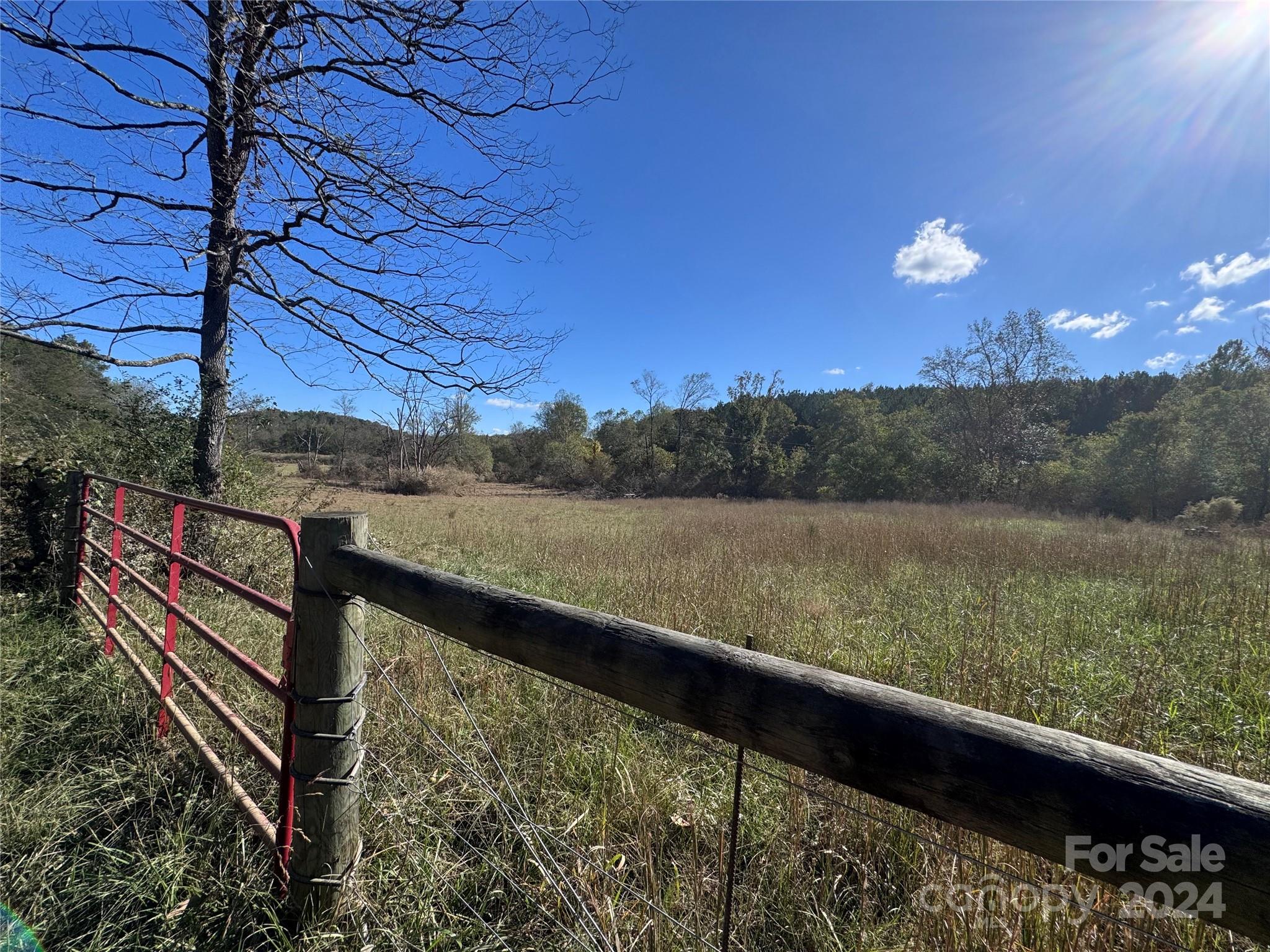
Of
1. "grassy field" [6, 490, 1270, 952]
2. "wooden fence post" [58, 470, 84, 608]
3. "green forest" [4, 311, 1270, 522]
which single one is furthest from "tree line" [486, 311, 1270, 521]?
"wooden fence post" [58, 470, 84, 608]

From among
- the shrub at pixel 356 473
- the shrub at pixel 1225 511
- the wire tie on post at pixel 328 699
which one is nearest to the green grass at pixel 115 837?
the wire tie on post at pixel 328 699

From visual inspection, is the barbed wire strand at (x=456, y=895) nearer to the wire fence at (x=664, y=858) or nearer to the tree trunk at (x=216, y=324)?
the wire fence at (x=664, y=858)

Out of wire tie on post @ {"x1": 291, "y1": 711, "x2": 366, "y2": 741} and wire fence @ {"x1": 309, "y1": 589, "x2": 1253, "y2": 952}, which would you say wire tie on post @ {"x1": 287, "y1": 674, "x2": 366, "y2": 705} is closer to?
wire tie on post @ {"x1": 291, "y1": 711, "x2": 366, "y2": 741}

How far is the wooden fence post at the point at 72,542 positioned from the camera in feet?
13.6

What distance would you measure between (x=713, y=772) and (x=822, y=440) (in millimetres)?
42746

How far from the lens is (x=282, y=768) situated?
1657 millimetres

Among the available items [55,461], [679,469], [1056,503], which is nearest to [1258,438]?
[1056,503]

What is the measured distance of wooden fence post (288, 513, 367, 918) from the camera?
5.17 feet

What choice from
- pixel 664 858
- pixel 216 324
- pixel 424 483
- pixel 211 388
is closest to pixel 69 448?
pixel 211 388

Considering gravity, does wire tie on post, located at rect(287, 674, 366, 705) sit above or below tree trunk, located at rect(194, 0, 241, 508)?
below

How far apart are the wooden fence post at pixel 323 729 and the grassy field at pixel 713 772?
16 cm

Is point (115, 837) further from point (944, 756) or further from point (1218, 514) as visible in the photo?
point (1218, 514)

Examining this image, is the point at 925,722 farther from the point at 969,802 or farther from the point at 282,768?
the point at 282,768

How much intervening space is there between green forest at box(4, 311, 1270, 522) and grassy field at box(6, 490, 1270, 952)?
204 centimetres
